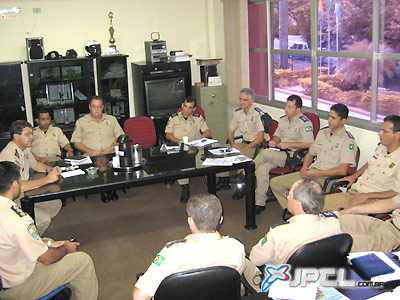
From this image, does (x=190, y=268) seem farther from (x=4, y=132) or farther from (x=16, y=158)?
(x=4, y=132)

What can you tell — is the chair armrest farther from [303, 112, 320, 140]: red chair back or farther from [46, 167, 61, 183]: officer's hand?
[46, 167, 61, 183]: officer's hand

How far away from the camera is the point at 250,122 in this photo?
6402 millimetres

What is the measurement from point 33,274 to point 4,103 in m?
4.43

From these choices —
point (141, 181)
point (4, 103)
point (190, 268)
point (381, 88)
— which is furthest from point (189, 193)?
point (190, 268)

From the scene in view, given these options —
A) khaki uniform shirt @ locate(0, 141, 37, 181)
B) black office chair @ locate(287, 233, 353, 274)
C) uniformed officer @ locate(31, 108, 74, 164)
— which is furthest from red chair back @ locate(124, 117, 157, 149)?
black office chair @ locate(287, 233, 353, 274)

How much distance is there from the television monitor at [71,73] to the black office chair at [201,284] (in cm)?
554

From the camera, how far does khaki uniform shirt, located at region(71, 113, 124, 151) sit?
6.25 m

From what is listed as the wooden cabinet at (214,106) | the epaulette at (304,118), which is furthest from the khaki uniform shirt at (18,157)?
the wooden cabinet at (214,106)

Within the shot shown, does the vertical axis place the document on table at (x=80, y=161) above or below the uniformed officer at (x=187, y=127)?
below

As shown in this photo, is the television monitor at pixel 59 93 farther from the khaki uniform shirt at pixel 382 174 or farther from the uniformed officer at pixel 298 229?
the uniformed officer at pixel 298 229

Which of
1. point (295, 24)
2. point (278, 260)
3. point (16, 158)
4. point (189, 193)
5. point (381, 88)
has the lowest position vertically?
point (189, 193)

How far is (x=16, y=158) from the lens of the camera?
4695 mm

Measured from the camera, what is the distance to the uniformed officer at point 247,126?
621 cm

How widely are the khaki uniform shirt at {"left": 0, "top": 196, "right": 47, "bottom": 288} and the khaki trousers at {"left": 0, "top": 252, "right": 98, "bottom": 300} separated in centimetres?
7
